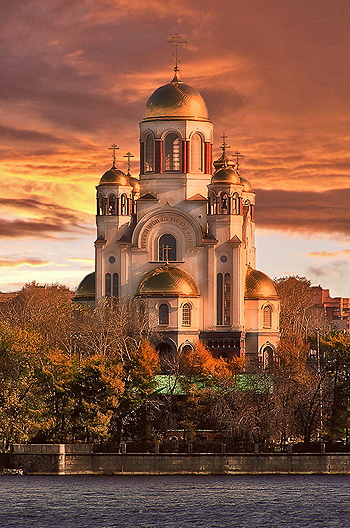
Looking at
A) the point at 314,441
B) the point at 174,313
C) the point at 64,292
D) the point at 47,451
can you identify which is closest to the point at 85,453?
the point at 47,451

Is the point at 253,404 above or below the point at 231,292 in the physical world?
below

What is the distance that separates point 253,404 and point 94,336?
538 inches

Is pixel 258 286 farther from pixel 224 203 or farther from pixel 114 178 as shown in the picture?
pixel 114 178

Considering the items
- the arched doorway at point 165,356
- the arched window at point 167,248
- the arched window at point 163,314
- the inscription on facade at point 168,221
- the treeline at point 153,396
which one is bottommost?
the treeline at point 153,396

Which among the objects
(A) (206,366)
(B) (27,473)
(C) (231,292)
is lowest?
(B) (27,473)

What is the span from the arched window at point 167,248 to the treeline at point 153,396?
14.8 m

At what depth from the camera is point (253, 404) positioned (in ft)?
267

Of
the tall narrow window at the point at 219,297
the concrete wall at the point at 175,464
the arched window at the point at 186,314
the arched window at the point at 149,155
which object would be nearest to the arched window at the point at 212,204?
the tall narrow window at the point at 219,297

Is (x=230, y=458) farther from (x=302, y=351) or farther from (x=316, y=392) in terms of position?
(x=302, y=351)

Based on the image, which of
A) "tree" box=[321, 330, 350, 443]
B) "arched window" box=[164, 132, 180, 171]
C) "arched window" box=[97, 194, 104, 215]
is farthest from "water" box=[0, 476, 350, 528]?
"arched window" box=[164, 132, 180, 171]

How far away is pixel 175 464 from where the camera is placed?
249ft

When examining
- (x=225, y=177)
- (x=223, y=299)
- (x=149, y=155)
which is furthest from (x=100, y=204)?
(x=223, y=299)

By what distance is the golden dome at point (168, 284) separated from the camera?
99000mm

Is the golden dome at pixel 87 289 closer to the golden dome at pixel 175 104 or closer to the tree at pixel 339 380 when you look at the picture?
the golden dome at pixel 175 104
